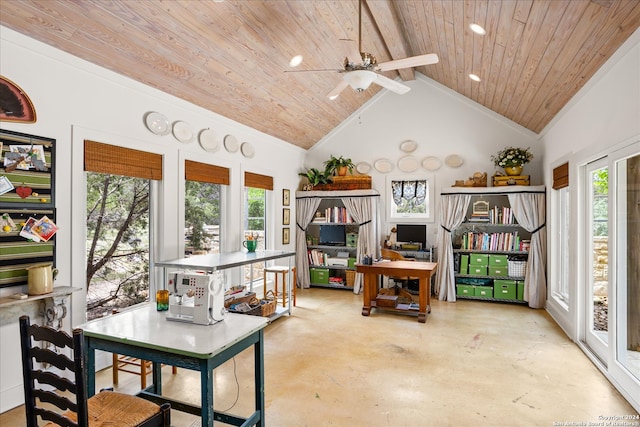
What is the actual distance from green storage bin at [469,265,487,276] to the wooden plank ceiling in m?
2.26

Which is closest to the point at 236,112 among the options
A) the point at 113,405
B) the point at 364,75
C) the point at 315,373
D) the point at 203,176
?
the point at 203,176

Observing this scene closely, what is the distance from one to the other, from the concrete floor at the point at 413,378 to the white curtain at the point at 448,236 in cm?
114

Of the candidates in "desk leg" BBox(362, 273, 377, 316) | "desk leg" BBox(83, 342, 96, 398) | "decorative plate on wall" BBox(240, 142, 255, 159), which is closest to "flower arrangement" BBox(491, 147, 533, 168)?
"desk leg" BBox(362, 273, 377, 316)

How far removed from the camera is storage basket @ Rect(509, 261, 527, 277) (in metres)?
5.54

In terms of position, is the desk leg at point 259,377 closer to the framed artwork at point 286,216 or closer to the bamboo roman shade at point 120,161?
the bamboo roman shade at point 120,161

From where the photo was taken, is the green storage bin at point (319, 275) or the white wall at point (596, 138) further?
the green storage bin at point (319, 275)

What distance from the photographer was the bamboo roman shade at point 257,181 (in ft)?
18.0

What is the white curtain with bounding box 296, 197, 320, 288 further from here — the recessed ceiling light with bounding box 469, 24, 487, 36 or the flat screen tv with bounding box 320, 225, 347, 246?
the recessed ceiling light with bounding box 469, 24, 487, 36

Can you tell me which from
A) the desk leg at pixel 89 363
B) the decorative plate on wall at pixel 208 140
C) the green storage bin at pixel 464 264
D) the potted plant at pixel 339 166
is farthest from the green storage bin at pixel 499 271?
the desk leg at pixel 89 363

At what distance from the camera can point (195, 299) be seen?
7.44ft

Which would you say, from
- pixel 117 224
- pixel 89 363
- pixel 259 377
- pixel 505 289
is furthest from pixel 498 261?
pixel 89 363

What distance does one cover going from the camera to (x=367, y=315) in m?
4.98

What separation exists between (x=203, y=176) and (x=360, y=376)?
2.94 m

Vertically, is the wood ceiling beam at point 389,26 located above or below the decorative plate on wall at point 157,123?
above
